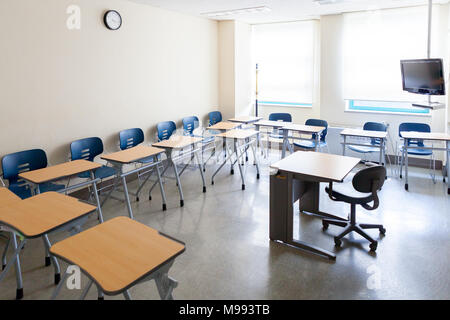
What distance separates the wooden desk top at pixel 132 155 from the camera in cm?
396

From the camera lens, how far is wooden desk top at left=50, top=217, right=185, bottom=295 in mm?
1669

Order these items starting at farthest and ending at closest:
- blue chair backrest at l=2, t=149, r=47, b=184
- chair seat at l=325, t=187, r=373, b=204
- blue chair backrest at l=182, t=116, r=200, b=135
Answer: blue chair backrest at l=182, t=116, r=200, b=135
blue chair backrest at l=2, t=149, r=47, b=184
chair seat at l=325, t=187, r=373, b=204

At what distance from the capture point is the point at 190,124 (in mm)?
6641

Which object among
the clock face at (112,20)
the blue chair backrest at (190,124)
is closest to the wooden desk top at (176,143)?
the blue chair backrest at (190,124)

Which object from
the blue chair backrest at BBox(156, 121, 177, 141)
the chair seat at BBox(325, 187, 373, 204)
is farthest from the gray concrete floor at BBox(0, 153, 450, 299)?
the blue chair backrest at BBox(156, 121, 177, 141)

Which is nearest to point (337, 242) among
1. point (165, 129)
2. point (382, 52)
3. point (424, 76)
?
point (424, 76)

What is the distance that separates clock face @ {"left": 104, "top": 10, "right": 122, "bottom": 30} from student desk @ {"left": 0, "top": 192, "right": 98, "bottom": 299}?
3.15 meters

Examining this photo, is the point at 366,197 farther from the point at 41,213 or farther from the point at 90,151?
the point at 90,151

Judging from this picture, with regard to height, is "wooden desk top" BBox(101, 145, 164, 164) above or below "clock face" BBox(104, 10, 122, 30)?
below

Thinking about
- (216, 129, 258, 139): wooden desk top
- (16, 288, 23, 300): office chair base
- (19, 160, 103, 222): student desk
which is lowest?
(16, 288, 23, 300): office chair base

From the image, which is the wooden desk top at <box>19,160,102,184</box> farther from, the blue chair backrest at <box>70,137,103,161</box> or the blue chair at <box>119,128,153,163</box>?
the blue chair at <box>119,128,153,163</box>

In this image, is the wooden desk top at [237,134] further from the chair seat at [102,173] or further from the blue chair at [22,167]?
the blue chair at [22,167]

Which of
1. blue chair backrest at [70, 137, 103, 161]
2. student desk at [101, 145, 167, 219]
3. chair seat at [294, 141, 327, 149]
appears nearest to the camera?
student desk at [101, 145, 167, 219]
